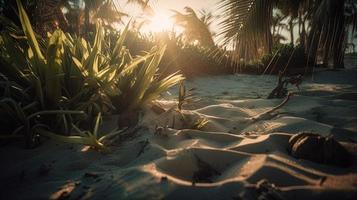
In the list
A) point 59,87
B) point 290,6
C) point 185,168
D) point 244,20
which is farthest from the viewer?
point 290,6

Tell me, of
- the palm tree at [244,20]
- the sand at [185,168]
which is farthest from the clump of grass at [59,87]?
the palm tree at [244,20]

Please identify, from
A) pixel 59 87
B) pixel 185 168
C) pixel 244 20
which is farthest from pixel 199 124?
pixel 244 20

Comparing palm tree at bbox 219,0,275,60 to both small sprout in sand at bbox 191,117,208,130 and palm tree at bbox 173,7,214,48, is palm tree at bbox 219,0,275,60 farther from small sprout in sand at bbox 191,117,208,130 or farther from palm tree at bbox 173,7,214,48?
palm tree at bbox 173,7,214,48

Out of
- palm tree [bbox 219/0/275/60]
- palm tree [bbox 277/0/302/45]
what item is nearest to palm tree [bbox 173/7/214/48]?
palm tree [bbox 277/0/302/45]

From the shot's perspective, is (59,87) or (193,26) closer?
(59,87)

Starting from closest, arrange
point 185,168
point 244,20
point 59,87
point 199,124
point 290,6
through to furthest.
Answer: point 185,168, point 59,87, point 199,124, point 244,20, point 290,6

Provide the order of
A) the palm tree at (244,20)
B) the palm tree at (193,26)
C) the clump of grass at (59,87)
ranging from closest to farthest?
1. the clump of grass at (59,87)
2. the palm tree at (244,20)
3. the palm tree at (193,26)

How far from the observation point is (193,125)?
1.91 metres

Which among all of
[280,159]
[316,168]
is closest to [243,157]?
[280,159]

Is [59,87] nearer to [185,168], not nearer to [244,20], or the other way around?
[185,168]

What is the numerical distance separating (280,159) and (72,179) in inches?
39.3

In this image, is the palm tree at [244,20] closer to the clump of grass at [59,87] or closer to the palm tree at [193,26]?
the clump of grass at [59,87]

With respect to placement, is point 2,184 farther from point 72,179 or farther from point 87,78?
point 87,78

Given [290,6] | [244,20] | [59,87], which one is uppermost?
[290,6]
